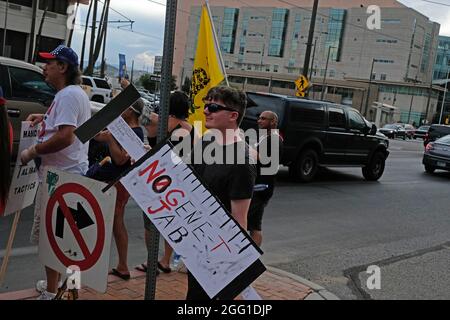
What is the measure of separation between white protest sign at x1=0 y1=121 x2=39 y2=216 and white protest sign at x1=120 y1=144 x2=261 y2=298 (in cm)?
120

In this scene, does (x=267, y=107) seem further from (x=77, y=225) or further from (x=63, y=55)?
(x=77, y=225)

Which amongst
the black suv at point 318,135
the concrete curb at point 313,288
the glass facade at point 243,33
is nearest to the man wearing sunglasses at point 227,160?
the concrete curb at point 313,288

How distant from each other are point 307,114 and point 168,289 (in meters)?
7.44

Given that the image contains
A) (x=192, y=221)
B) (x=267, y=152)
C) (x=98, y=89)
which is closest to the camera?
(x=192, y=221)

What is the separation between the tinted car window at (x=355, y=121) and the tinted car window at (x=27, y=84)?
7.22m

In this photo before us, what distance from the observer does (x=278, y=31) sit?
112562 mm

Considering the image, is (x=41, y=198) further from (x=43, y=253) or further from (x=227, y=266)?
(x=227, y=266)

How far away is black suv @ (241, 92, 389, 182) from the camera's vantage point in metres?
10.6

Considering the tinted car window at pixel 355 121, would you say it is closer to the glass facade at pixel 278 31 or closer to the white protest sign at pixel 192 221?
the white protest sign at pixel 192 221

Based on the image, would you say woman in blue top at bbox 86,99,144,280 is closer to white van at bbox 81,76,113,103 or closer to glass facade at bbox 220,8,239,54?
white van at bbox 81,76,113,103

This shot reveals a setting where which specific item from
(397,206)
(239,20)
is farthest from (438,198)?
(239,20)

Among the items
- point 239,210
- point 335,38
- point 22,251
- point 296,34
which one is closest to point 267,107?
point 22,251
